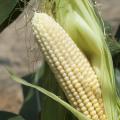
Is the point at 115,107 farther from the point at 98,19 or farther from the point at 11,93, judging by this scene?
the point at 11,93

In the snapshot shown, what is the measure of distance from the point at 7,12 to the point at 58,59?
0.26 metres

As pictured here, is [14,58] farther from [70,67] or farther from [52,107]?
→ [70,67]

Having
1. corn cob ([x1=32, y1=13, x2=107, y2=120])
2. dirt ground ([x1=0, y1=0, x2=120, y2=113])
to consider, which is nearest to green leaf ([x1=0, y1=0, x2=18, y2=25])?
corn cob ([x1=32, y1=13, x2=107, y2=120])

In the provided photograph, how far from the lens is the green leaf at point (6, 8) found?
1588 millimetres

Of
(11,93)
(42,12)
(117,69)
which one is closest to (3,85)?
(11,93)

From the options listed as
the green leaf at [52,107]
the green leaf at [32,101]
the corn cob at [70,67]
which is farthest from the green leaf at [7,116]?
the green leaf at [32,101]

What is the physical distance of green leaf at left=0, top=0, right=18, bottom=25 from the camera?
1.59 meters

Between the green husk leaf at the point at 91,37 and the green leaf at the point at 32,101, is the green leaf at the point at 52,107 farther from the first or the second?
the green leaf at the point at 32,101

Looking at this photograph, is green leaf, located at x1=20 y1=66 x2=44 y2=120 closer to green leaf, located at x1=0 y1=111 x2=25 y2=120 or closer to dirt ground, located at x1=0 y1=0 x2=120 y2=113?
green leaf, located at x1=0 y1=111 x2=25 y2=120

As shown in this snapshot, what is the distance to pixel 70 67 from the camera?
1.48 meters

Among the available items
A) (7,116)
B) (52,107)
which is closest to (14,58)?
(7,116)

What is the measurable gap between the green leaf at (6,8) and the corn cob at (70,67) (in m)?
0.14

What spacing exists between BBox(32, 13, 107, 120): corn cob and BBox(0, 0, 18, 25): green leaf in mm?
139

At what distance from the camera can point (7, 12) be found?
1592 mm
